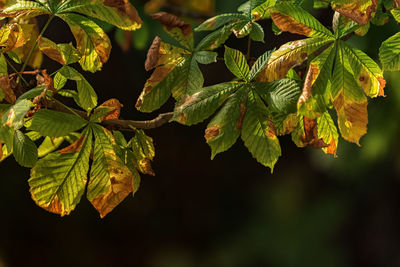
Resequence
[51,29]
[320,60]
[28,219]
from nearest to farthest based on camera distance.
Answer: [320,60], [51,29], [28,219]

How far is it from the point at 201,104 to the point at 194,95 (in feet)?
0.07

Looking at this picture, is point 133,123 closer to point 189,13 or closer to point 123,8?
point 123,8

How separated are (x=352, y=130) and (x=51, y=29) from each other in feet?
6.33

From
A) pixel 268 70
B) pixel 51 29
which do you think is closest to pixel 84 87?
pixel 268 70

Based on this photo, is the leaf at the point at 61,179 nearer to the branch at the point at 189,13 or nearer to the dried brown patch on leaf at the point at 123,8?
the dried brown patch on leaf at the point at 123,8

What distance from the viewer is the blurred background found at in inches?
115

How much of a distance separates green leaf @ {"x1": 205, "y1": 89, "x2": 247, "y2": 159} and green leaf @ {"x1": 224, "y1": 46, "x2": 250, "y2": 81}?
0.02 metres

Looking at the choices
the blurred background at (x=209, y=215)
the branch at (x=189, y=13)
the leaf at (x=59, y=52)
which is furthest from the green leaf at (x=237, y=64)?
the blurred background at (x=209, y=215)

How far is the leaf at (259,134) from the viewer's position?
2.24ft

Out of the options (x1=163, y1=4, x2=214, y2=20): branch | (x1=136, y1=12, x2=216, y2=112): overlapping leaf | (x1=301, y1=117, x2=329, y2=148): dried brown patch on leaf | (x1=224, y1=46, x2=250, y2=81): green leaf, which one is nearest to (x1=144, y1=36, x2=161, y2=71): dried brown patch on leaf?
(x1=136, y1=12, x2=216, y2=112): overlapping leaf

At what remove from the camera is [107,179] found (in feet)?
2.37

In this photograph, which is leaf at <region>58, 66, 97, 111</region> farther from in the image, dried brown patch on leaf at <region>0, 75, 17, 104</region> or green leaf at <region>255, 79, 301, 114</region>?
green leaf at <region>255, 79, 301, 114</region>

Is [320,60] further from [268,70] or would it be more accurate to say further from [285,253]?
[285,253]

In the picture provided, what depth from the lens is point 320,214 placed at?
3094mm
